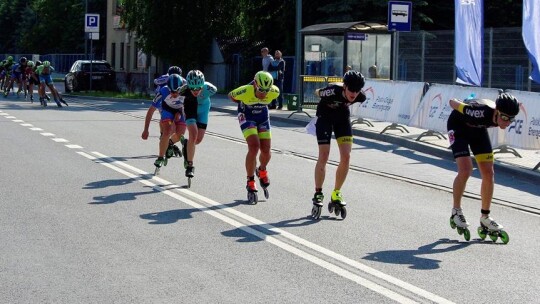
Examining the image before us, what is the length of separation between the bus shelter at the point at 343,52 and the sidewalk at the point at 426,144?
5.95ft

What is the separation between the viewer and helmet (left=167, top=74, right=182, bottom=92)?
582 inches

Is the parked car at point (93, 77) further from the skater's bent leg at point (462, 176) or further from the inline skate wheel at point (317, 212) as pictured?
the skater's bent leg at point (462, 176)

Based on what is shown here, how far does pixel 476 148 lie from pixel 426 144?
9.96 m

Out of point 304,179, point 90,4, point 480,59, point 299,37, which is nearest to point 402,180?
point 304,179

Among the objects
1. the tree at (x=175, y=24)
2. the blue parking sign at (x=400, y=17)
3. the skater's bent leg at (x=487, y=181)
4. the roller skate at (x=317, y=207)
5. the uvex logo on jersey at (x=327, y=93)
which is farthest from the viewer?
the tree at (x=175, y=24)

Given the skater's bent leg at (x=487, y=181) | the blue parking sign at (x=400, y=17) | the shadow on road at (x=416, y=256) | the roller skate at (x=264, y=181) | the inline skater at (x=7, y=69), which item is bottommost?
the shadow on road at (x=416, y=256)

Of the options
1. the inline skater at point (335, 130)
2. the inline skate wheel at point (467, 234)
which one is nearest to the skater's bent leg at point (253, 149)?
the inline skater at point (335, 130)

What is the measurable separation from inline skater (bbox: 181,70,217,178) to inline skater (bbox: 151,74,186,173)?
56 centimetres

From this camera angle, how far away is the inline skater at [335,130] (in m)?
10.9

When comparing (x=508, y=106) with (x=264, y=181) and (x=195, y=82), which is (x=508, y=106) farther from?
(x=195, y=82)

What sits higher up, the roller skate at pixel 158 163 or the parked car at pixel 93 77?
the parked car at pixel 93 77

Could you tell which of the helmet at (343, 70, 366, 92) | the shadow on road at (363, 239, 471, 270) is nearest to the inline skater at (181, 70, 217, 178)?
the helmet at (343, 70, 366, 92)

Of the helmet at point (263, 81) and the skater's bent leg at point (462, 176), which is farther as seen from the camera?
the helmet at point (263, 81)

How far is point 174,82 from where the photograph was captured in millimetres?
14883
